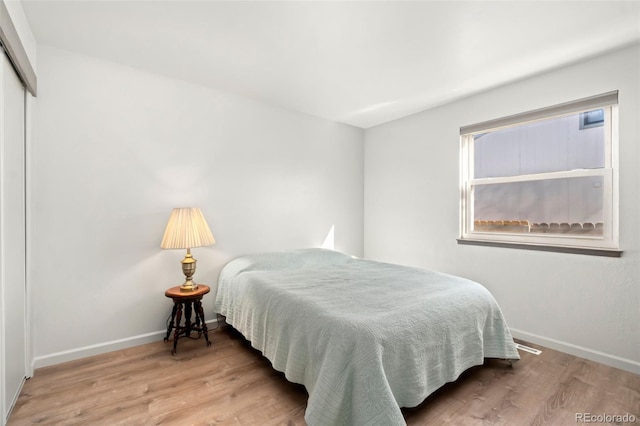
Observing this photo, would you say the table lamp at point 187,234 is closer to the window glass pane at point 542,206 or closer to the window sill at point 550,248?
the window sill at point 550,248

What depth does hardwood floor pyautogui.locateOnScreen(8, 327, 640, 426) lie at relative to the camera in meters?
1.63

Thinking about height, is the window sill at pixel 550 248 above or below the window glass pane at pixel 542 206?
below

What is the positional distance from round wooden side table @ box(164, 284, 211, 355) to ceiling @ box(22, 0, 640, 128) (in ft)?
6.48

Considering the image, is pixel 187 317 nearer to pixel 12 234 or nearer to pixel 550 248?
pixel 12 234

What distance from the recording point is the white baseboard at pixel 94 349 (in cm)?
215

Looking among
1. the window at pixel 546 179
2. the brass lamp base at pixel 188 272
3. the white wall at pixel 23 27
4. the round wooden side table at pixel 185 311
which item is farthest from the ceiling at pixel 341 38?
the round wooden side table at pixel 185 311

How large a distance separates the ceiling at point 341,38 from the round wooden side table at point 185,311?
1.98m

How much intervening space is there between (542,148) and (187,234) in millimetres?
3353

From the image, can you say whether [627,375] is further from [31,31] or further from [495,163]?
[31,31]

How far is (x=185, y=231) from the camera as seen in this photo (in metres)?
2.43

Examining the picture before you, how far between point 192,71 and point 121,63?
572mm

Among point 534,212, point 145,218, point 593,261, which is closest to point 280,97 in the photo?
point 145,218

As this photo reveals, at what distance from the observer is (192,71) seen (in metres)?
2.61

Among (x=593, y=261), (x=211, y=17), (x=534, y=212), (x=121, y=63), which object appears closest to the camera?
(x=211, y=17)
